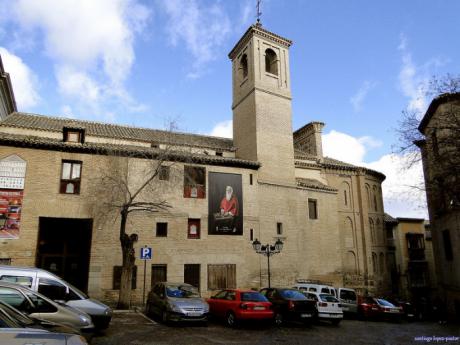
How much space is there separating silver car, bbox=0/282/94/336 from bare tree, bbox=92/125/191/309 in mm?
7987

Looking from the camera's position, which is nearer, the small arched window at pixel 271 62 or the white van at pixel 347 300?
the white van at pixel 347 300

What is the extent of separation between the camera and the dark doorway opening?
2081 cm

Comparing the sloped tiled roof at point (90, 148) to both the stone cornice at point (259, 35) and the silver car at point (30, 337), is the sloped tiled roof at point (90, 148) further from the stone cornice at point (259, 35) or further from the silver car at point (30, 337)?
the silver car at point (30, 337)

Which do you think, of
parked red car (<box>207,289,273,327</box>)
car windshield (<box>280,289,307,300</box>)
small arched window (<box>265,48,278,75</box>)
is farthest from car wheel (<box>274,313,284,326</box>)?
small arched window (<box>265,48,278,75</box>)

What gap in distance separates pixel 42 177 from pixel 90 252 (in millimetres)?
4684

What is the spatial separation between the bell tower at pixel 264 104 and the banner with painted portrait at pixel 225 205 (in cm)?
257

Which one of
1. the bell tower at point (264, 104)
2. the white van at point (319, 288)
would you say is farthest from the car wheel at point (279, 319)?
the bell tower at point (264, 104)

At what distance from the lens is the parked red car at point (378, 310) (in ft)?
61.7

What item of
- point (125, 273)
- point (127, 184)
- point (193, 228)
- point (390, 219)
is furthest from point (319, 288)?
point (390, 219)

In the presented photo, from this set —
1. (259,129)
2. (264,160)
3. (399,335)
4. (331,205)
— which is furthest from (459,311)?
(259,129)

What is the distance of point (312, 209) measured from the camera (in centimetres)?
2817

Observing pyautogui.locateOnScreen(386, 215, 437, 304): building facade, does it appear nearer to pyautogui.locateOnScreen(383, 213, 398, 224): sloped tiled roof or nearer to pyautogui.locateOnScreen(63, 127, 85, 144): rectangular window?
pyautogui.locateOnScreen(383, 213, 398, 224): sloped tiled roof

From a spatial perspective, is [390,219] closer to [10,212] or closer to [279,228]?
[279,228]

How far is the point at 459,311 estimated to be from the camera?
75.6ft
